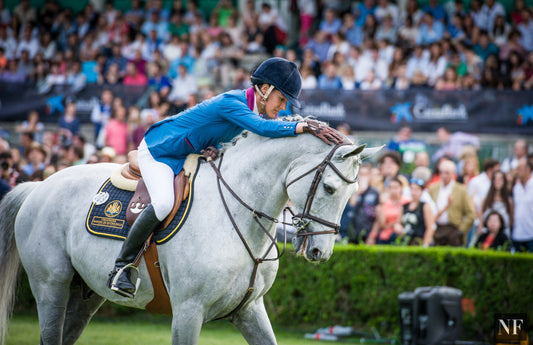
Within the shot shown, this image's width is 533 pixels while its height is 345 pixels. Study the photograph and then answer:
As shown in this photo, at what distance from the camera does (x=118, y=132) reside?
538 inches

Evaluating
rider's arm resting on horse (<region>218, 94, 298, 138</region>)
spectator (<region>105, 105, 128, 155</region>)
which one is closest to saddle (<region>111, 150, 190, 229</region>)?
rider's arm resting on horse (<region>218, 94, 298, 138</region>)

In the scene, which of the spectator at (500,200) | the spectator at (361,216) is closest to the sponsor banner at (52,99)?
the spectator at (361,216)

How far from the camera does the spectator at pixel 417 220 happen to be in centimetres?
929

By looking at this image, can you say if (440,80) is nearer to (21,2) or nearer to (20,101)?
(20,101)

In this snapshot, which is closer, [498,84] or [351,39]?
[498,84]

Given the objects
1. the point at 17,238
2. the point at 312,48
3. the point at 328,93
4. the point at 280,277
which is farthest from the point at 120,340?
the point at 312,48

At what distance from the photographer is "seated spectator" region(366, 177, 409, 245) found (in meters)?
9.48

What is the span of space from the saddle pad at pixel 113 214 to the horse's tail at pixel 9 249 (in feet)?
3.59

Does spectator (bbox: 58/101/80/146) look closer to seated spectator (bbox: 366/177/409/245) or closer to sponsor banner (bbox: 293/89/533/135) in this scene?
sponsor banner (bbox: 293/89/533/135)

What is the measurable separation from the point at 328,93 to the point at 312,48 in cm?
358

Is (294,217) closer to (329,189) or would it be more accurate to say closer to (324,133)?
(329,189)

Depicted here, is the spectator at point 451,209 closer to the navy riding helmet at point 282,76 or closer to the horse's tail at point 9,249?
the navy riding helmet at point 282,76

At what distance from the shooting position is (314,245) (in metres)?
4.37

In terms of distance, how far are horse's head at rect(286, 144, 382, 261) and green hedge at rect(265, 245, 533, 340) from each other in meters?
4.22
